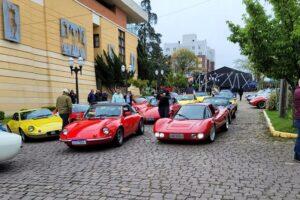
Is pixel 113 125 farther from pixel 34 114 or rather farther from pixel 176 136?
pixel 34 114

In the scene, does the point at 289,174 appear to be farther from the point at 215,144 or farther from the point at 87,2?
the point at 87,2

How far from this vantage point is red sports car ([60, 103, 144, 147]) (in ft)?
31.9

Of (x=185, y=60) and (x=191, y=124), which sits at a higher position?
(x=185, y=60)

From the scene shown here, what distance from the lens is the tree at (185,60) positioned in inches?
3548

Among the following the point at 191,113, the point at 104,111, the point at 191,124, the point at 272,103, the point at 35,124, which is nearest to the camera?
the point at 191,124

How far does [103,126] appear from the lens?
10078 mm

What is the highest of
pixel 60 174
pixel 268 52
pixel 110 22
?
pixel 110 22

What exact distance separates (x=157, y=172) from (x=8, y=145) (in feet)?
10.7

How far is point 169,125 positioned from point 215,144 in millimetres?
1534

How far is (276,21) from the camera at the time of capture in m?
11.8

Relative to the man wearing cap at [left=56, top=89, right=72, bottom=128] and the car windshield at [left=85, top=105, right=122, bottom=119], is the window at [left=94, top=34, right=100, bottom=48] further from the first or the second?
the car windshield at [left=85, top=105, right=122, bottom=119]

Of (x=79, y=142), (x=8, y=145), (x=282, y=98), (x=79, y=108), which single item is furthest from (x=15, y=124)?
(x=282, y=98)

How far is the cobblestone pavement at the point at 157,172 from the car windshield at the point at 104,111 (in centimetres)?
125

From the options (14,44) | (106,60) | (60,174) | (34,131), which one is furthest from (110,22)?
(60,174)
